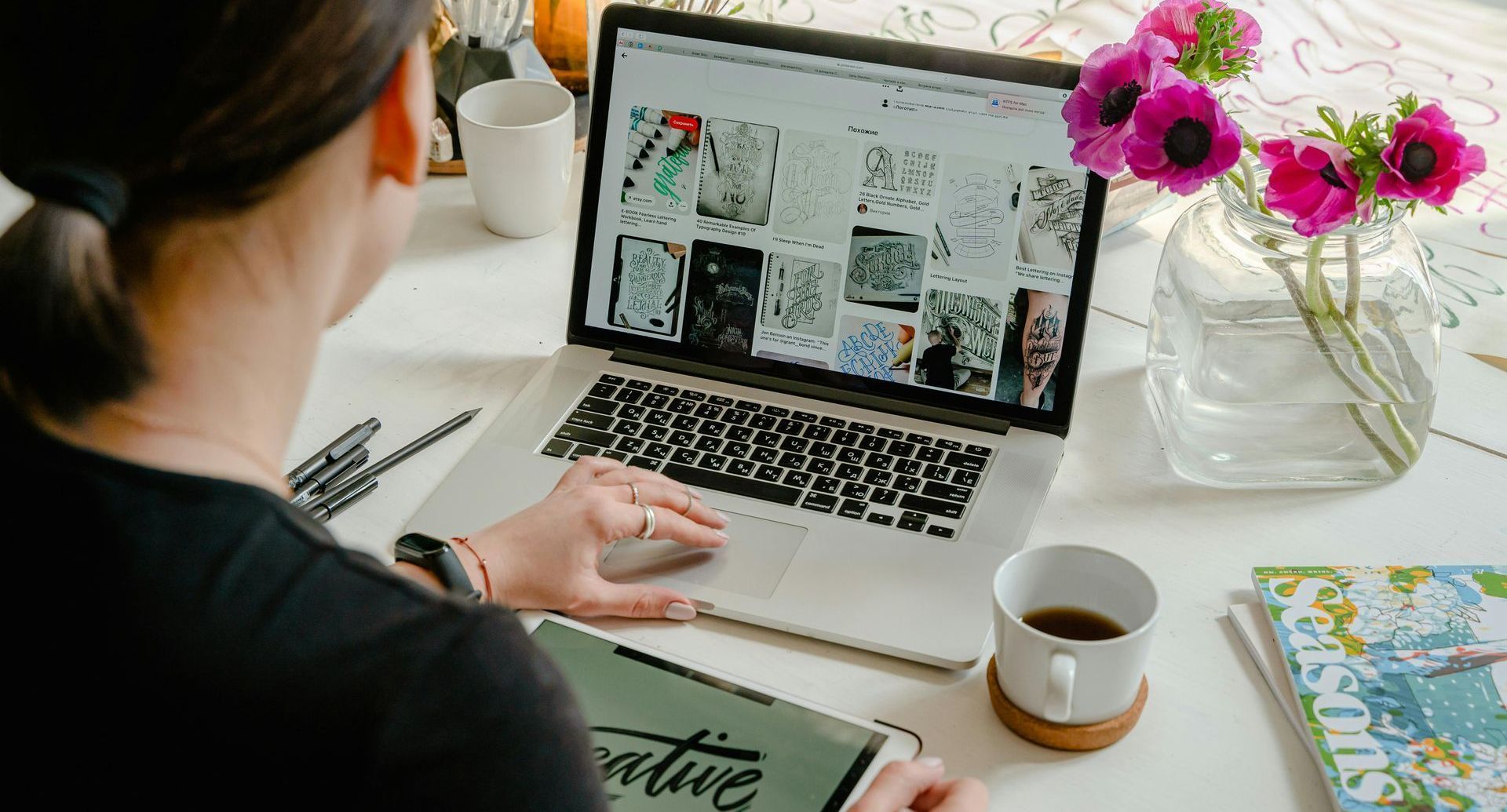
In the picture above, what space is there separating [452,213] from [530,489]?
1.62 feet

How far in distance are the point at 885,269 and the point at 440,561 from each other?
402mm

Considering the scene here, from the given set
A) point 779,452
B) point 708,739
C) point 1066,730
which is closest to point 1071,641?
point 1066,730

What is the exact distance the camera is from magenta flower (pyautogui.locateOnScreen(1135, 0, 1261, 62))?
789 mm

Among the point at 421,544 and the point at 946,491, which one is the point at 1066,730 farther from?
the point at 421,544

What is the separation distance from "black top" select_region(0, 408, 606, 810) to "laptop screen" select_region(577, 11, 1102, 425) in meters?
0.58

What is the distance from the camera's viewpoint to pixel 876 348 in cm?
96

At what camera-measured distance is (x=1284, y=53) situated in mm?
1592

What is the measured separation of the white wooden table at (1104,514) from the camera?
2.28ft

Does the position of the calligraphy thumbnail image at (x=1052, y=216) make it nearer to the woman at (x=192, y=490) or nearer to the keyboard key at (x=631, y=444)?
the keyboard key at (x=631, y=444)

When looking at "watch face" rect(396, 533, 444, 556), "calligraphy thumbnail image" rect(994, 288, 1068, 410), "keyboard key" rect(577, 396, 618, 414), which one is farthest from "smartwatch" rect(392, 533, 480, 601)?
"calligraphy thumbnail image" rect(994, 288, 1068, 410)

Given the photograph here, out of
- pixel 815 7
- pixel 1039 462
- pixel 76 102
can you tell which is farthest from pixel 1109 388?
pixel 815 7

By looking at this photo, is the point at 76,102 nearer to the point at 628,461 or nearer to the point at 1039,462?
the point at 628,461

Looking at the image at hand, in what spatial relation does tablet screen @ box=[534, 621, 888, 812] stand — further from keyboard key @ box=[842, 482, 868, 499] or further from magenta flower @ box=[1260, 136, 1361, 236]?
magenta flower @ box=[1260, 136, 1361, 236]

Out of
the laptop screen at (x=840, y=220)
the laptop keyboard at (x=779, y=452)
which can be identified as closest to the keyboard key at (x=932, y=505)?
the laptop keyboard at (x=779, y=452)
